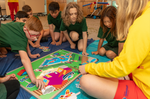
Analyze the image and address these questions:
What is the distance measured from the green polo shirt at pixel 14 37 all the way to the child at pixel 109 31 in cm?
83

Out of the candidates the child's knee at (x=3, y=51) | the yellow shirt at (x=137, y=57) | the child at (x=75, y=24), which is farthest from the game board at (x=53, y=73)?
the child's knee at (x=3, y=51)

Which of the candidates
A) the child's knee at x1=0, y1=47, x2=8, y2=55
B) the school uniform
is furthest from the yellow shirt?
the child's knee at x1=0, y1=47, x2=8, y2=55

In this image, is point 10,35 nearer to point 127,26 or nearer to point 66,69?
point 66,69

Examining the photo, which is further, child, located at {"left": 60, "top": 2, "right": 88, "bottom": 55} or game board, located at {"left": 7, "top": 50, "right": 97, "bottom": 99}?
child, located at {"left": 60, "top": 2, "right": 88, "bottom": 55}

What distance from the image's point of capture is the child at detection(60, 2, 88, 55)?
142 centimetres

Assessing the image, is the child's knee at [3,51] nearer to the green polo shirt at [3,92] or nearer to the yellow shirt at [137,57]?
the green polo shirt at [3,92]

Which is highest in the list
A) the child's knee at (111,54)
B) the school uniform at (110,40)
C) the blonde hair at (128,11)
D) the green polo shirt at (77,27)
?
the blonde hair at (128,11)

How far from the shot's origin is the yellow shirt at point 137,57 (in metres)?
0.46

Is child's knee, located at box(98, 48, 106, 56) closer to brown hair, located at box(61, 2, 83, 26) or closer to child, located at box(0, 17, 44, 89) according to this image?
brown hair, located at box(61, 2, 83, 26)

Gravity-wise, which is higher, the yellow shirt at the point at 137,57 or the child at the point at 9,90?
the yellow shirt at the point at 137,57

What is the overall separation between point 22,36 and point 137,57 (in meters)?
0.92

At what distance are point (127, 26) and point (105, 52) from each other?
0.89m

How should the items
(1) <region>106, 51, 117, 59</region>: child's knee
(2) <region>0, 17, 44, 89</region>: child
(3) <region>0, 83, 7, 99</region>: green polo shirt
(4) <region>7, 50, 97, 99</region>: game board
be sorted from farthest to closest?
(1) <region>106, 51, 117, 59</region>: child's knee < (2) <region>0, 17, 44, 89</region>: child < (4) <region>7, 50, 97, 99</region>: game board < (3) <region>0, 83, 7, 99</region>: green polo shirt

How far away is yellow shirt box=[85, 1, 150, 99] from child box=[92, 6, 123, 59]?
0.66 meters
